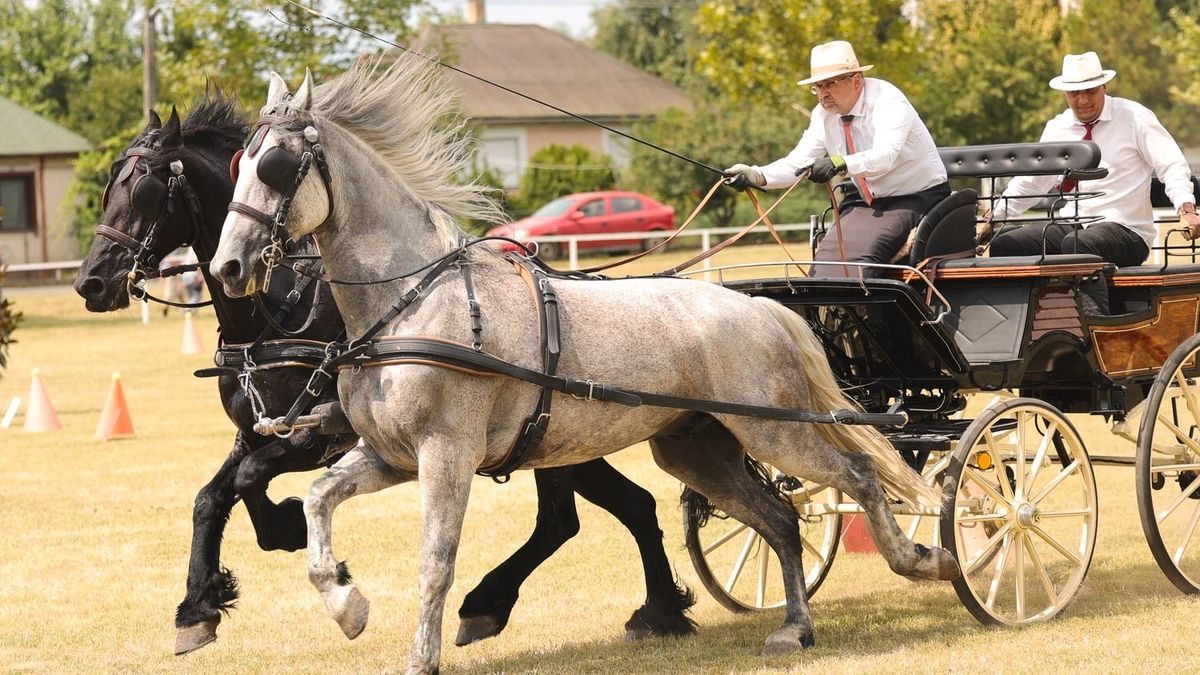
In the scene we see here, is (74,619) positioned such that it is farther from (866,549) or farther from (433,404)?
(866,549)

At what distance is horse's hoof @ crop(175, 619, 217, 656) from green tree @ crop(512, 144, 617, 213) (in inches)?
1317

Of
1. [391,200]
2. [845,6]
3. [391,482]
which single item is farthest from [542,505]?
[845,6]

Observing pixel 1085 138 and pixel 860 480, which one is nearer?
pixel 860 480

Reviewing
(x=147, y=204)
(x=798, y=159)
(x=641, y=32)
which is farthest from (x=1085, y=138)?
(x=641, y=32)

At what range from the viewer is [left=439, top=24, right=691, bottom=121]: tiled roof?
4556cm

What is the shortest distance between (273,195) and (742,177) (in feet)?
7.18

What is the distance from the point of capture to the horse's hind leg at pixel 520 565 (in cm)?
659

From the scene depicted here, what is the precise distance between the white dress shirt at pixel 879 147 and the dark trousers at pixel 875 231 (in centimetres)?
5

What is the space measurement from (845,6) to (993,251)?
19764 millimetres

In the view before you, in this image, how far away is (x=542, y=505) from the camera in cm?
697

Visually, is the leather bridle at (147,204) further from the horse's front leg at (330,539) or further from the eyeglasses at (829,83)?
the eyeglasses at (829,83)

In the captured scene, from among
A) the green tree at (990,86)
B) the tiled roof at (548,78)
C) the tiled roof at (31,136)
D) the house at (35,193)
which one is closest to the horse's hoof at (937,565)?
the green tree at (990,86)

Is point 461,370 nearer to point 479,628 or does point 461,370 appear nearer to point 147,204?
point 479,628

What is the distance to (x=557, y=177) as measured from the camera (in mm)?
39844
